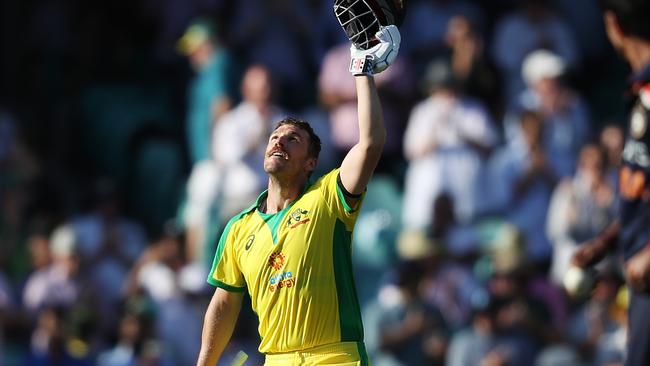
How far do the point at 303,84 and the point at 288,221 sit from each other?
6.99m

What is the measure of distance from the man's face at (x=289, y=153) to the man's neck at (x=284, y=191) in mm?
57

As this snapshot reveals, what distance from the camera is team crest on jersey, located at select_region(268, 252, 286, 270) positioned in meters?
7.36

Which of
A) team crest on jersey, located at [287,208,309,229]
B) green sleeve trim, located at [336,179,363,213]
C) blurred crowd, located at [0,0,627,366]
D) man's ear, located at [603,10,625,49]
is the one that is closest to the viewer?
man's ear, located at [603,10,625,49]

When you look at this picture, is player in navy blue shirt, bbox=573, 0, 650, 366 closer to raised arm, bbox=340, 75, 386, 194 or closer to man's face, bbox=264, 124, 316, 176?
raised arm, bbox=340, 75, 386, 194

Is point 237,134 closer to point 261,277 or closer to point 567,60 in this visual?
point 567,60

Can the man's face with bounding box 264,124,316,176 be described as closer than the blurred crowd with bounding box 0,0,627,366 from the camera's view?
Yes

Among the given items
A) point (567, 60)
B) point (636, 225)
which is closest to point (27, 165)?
point (567, 60)

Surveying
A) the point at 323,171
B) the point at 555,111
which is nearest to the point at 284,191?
the point at 323,171

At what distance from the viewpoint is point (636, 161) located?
684 cm

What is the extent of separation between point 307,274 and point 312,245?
0.47 ft

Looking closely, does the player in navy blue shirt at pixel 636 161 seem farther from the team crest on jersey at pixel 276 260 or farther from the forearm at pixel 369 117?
the team crest on jersey at pixel 276 260

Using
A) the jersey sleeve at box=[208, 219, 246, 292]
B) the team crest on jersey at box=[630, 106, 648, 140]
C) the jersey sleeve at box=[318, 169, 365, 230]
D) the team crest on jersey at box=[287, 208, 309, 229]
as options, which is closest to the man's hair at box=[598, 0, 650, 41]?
the team crest on jersey at box=[630, 106, 648, 140]

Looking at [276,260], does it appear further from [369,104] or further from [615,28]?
[615,28]

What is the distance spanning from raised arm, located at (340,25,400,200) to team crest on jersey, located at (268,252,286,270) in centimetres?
54
